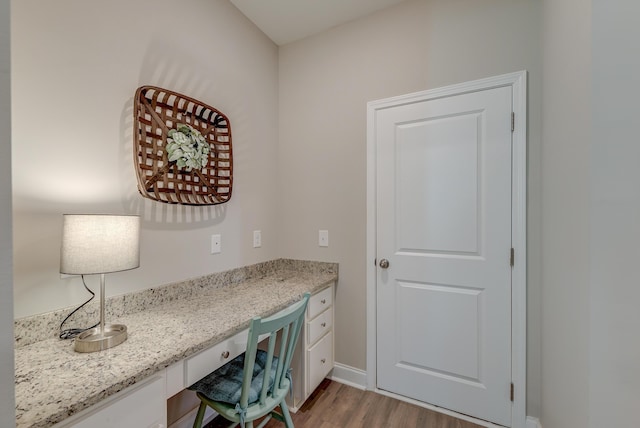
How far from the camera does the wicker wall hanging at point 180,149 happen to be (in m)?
1.34

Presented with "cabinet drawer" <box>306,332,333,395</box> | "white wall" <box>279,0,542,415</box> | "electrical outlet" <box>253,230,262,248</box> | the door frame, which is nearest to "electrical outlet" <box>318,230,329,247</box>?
"white wall" <box>279,0,542,415</box>

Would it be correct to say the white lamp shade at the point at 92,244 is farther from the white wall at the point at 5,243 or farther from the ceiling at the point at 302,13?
the ceiling at the point at 302,13

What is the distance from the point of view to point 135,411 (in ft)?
2.79

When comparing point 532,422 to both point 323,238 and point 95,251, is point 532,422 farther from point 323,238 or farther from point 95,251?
point 95,251

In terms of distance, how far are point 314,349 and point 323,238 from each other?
0.79 metres

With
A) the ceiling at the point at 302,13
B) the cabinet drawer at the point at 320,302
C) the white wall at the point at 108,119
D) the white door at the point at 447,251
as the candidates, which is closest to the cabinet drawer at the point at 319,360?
the cabinet drawer at the point at 320,302

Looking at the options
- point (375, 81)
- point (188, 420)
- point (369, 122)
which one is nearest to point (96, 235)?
point (188, 420)

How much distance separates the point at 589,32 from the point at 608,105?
0.85ft

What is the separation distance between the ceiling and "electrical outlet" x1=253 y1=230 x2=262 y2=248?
160 centimetres

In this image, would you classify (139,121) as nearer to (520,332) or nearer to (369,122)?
(369,122)

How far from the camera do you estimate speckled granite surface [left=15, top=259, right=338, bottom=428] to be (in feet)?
2.36

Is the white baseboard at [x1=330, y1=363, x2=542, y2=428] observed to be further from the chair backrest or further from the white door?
the chair backrest

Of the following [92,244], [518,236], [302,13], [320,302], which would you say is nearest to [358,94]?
[302,13]

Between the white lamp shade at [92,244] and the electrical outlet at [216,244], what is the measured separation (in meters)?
0.72
